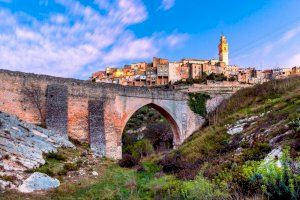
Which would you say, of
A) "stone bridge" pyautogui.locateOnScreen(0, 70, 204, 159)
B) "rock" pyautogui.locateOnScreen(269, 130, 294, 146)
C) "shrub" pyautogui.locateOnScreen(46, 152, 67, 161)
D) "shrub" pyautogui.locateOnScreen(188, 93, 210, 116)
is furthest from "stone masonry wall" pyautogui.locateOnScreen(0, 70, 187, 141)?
"rock" pyautogui.locateOnScreen(269, 130, 294, 146)

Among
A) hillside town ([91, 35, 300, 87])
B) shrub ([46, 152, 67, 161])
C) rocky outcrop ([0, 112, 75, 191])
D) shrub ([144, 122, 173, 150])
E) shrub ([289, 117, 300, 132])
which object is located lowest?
shrub ([144, 122, 173, 150])

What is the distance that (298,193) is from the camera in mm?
5574

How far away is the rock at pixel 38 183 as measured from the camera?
1203 centimetres

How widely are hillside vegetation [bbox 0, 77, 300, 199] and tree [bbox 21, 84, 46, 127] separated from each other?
5988 mm

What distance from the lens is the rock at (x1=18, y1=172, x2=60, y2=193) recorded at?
12031 millimetres

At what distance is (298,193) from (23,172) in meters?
10.7

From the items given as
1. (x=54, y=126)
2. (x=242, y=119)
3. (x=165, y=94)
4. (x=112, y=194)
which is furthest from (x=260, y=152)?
(x=165, y=94)

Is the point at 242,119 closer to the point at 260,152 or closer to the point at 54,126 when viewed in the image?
the point at 260,152

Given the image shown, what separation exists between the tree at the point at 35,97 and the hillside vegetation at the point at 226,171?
5.99 meters

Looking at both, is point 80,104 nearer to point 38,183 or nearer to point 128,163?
point 128,163

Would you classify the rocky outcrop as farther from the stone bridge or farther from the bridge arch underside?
the bridge arch underside

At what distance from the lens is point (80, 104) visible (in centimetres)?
2577

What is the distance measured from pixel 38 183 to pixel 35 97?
38.8ft

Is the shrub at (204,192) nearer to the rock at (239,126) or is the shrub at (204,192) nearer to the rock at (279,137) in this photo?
the rock at (279,137)
